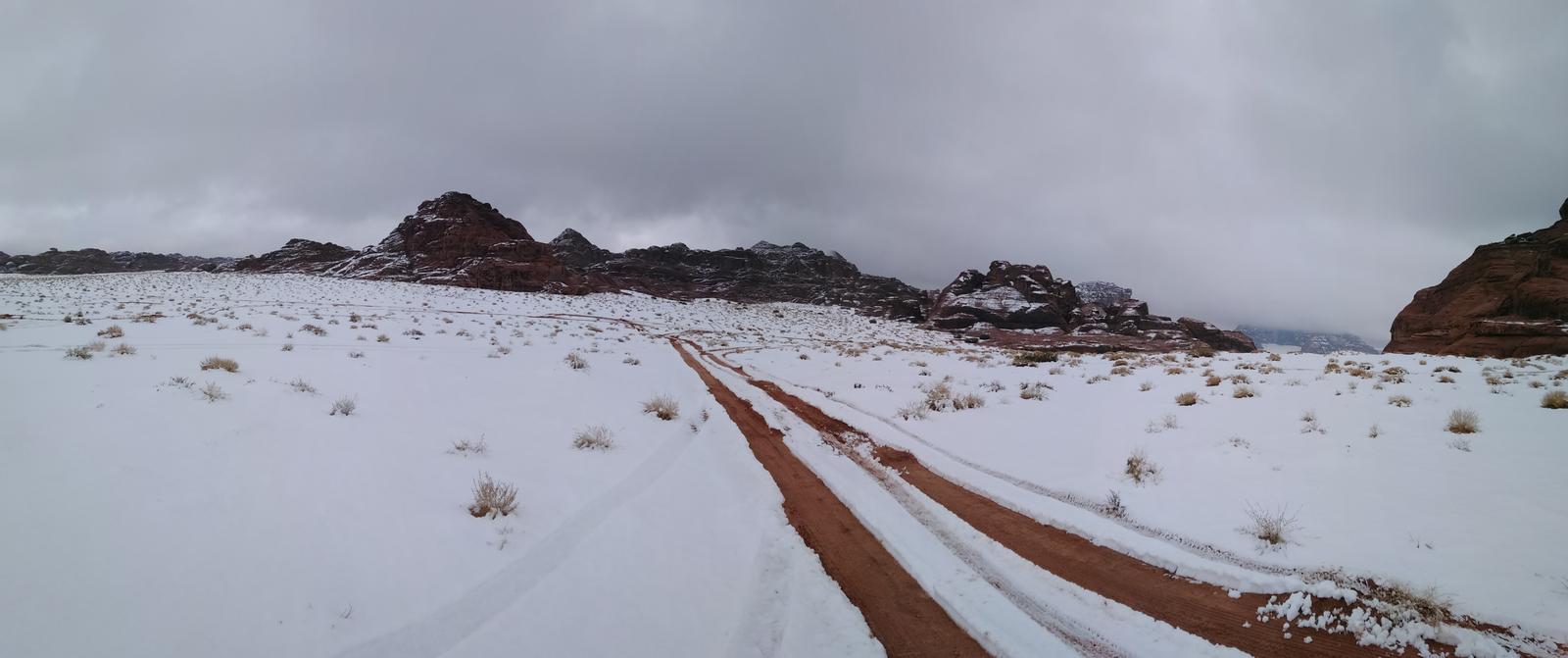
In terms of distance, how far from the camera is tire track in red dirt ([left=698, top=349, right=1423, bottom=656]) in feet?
11.0

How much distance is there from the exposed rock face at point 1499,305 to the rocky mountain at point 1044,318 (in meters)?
15.8

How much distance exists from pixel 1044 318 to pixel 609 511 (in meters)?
68.5

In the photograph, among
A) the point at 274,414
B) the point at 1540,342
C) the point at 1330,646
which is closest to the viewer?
the point at 1330,646

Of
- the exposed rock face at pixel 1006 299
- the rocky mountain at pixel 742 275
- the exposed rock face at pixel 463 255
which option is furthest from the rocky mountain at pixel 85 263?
the exposed rock face at pixel 1006 299

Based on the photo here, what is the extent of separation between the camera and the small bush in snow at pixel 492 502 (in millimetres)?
4711

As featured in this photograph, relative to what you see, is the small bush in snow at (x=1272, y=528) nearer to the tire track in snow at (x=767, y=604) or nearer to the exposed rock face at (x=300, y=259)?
the tire track in snow at (x=767, y=604)

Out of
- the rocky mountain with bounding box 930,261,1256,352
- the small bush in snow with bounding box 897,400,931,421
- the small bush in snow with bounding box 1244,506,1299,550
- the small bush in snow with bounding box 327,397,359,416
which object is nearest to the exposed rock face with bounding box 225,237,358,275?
the small bush in snow with bounding box 327,397,359,416

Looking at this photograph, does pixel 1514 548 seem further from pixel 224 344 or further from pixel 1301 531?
pixel 224 344

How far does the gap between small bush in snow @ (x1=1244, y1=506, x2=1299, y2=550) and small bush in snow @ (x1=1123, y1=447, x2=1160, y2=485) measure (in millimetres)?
1229

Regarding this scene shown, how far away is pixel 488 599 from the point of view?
11.9 ft

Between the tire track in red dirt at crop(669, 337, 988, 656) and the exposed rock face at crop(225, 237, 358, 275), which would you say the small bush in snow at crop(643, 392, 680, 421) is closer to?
the tire track in red dirt at crop(669, 337, 988, 656)

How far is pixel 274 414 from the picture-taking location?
20.0 ft

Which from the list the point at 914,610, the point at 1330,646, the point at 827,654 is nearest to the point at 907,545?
the point at 914,610

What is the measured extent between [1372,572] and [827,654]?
418 cm
